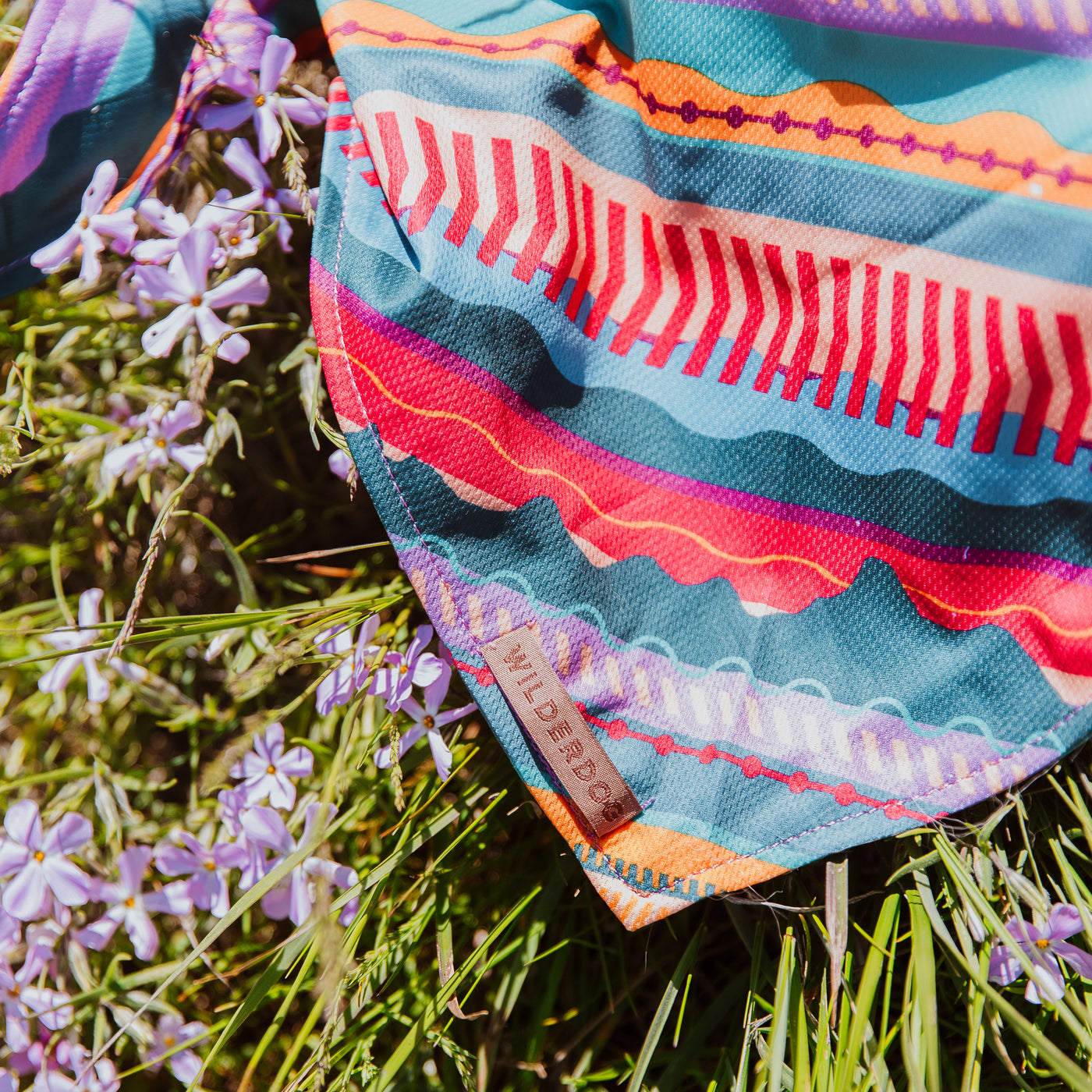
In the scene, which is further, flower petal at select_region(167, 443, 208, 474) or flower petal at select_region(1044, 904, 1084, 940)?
flower petal at select_region(167, 443, 208, 474)

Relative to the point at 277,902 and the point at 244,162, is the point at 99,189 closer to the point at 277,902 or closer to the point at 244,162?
the point at 244,162

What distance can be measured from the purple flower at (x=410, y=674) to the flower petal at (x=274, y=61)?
504 millimetres

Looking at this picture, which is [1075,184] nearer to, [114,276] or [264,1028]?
[114,276]

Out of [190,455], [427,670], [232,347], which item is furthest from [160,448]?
[427,670]

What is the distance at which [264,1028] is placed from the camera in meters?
0.86

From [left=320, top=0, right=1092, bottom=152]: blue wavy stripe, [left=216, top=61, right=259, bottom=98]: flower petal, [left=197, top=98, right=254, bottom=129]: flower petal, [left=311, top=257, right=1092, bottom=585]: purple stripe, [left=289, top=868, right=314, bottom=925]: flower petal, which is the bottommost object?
[left=289, top=868, right=314, bottom=925]: flower petal

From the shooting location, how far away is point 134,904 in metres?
0.75

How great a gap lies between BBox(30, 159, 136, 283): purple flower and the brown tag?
496mm

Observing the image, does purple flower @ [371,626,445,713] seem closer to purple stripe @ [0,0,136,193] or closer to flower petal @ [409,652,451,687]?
flower petal @ [409,652,451,687]

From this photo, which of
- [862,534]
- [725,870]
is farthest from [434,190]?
[725,870]

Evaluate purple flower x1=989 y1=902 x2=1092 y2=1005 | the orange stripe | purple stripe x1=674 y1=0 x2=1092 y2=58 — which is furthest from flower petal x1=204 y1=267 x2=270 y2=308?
purple flower x1=989 y1=902 x2=1092 y2=1005

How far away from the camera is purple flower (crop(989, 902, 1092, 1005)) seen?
597 millimetres

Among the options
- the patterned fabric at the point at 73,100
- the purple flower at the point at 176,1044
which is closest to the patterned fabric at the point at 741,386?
the patterned fabric at the point at 73,100

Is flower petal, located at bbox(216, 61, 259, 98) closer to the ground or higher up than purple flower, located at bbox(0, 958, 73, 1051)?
higher up
